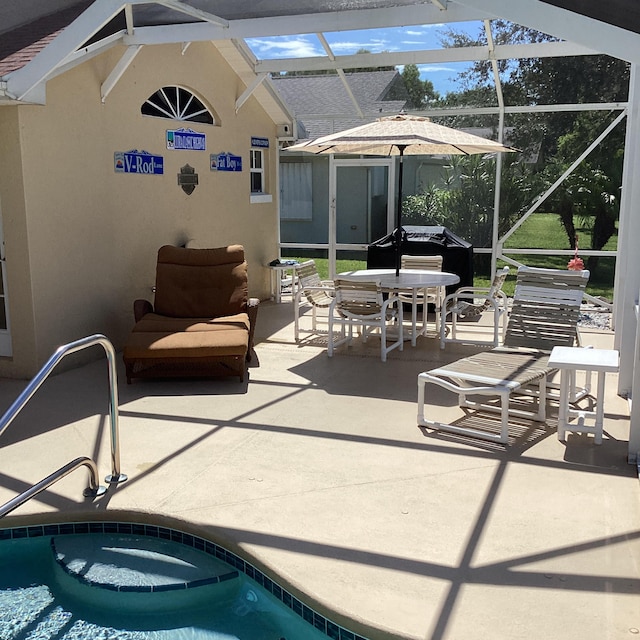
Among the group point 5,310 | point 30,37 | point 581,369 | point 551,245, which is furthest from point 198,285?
point 551,245

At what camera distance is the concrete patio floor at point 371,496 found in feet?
10.6

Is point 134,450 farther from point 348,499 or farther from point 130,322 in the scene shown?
point 130,322

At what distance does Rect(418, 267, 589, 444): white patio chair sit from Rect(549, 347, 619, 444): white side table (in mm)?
260

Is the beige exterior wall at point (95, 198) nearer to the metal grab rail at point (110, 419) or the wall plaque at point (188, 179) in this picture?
the wall plaque at point (188, 179)

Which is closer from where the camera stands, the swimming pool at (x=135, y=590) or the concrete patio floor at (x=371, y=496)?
the concrete patio floor at (x=371, y=496)

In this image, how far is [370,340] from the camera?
861cm

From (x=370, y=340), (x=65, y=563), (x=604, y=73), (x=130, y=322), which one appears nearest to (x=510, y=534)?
(x=65, y=563)

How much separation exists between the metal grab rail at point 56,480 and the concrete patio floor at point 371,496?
0.11 meters

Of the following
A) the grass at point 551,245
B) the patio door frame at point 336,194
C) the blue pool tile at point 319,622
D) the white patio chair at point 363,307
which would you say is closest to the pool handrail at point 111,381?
the blue pool tile at point 319,622

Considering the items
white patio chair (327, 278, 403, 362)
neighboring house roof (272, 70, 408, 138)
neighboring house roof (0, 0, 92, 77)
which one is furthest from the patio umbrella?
neighboring house roof (272, 70, 408, 138)

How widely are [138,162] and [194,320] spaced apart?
6.89 feet

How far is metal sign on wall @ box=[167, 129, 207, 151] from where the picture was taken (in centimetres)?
876

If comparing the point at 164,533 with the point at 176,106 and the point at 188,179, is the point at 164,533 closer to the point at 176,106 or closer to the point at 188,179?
the point at 188,179

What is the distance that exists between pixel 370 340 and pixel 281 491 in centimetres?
440
